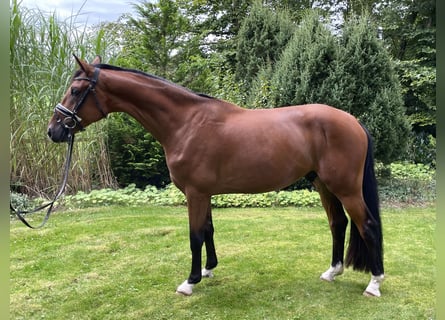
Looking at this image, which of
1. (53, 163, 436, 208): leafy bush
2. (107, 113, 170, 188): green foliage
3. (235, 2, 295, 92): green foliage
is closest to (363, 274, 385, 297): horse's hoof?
(53, 163, 436, 208): leafy bush

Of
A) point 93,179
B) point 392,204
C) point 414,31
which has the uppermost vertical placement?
point 414,31

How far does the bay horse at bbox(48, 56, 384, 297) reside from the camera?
8.29 feet

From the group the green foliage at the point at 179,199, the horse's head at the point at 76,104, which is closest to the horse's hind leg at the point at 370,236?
the horse's head at the point at 76,104

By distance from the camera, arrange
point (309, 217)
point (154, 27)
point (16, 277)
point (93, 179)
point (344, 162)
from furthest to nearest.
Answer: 1. point (154, 27)
2. point (93, 179)
3. point (309, 217)
4. point (16, 277)
5. point (344, 162)

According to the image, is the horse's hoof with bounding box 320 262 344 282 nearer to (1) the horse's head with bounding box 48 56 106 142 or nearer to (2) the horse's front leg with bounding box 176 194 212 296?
(2) the horse's front leg with bounding box 176 194 212 296

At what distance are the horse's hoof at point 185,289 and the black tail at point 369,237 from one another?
125cm

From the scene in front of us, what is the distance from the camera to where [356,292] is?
2.67 meters

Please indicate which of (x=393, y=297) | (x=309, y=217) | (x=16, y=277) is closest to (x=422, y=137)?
(x=309, y=217)

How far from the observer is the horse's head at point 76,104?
2395 millimetres

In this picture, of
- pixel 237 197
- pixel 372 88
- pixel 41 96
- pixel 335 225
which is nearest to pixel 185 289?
pixel 335 225

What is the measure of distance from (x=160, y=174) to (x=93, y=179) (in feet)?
3.94

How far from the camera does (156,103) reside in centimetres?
256

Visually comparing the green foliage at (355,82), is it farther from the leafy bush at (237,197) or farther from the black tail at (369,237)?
the black tail at (369,237)

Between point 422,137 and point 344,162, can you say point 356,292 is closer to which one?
point 344,162
